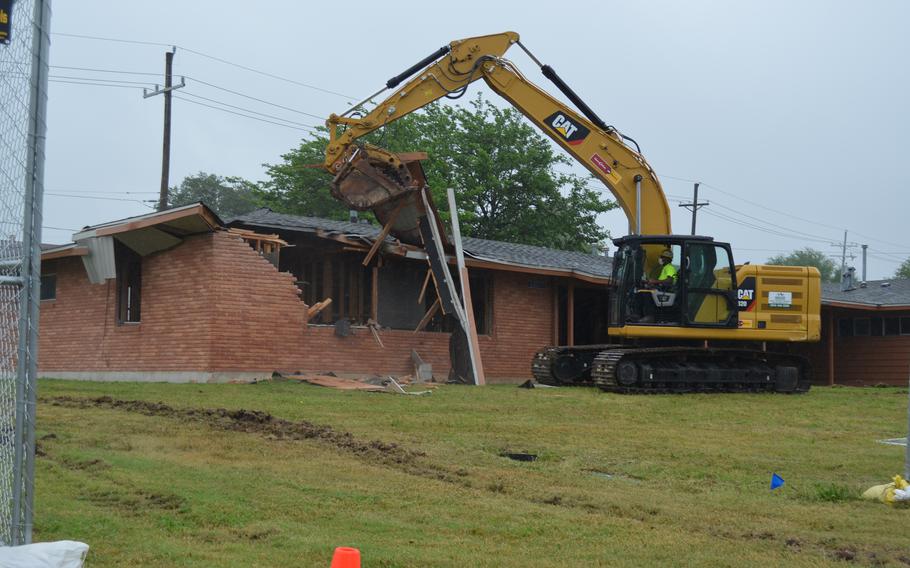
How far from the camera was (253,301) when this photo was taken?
19812 mm

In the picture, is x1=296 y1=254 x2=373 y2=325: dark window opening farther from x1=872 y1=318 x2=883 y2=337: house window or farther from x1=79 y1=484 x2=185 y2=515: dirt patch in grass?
x1=872 y1=318 x2=883 y2=337: house window

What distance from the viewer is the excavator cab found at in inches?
748

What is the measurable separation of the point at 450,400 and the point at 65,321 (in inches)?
398

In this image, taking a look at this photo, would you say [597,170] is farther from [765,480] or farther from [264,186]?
[264,186]

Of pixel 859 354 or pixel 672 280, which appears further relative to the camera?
pixel 859 354

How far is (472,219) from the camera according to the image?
4828cm

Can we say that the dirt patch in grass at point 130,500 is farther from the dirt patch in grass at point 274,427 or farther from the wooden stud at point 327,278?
the wooden stud at point 327,278

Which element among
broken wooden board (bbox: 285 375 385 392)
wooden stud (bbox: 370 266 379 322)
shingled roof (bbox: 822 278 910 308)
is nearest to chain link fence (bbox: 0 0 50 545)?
broken wooden board (bbox: 285 375 385 392)

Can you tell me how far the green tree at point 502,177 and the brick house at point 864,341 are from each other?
675 inches

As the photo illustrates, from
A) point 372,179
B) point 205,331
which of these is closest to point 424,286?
point 372,179

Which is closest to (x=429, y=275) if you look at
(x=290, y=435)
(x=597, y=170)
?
(x=597, y=170)

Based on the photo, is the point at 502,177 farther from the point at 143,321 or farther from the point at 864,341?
the point at 143,321

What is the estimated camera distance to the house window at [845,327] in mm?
34031

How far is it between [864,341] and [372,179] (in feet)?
66.3
